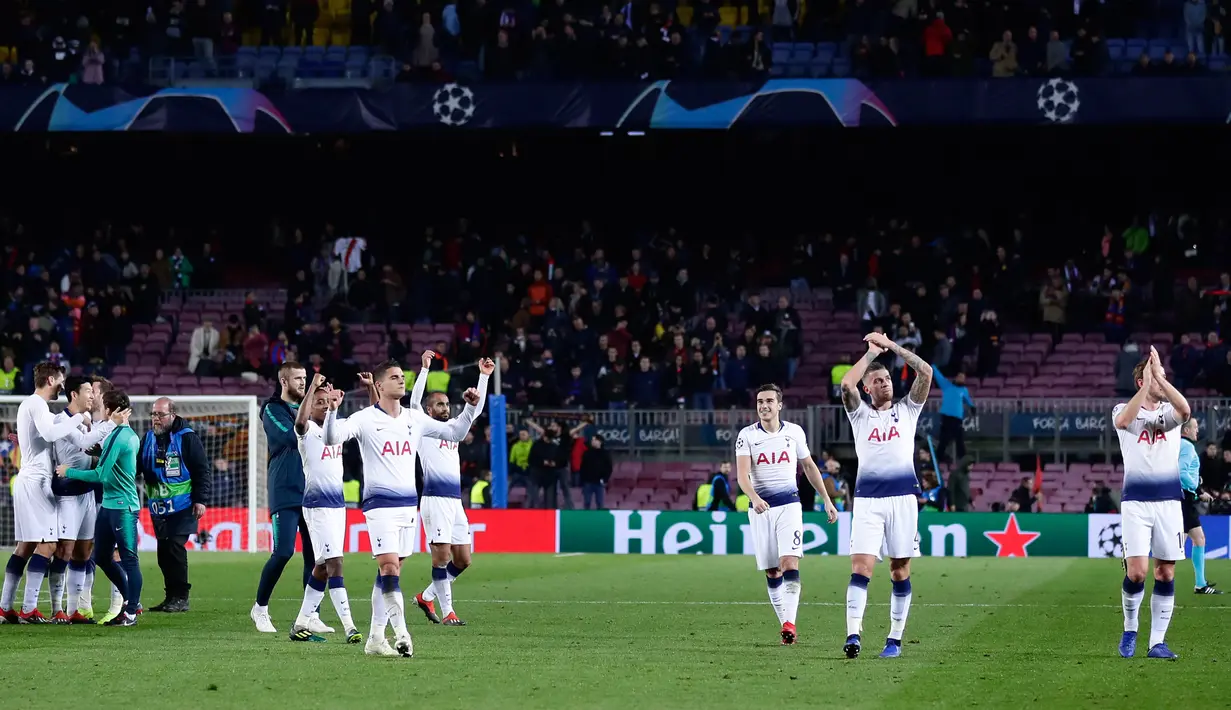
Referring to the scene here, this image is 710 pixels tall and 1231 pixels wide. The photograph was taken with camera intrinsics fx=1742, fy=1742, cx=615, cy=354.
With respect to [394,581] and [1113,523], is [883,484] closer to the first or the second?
[394,581]

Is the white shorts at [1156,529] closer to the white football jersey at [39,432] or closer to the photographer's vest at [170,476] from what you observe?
the photographer's vest at [170,476]

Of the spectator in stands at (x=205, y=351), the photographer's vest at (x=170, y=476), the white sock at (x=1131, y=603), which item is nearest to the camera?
the white sock at (x=1131, y=603)

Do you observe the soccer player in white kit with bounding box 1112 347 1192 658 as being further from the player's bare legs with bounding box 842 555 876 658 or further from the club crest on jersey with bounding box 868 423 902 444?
the player's bare legs with bounding box 842 555 876 658

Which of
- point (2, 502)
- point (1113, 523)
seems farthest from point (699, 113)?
point (2, 502)

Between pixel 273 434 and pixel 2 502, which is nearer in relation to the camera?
pixel 273 434

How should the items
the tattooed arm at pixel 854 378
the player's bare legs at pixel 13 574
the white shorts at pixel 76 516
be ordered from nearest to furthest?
1. the tattooed arm at pixel 854 378
2. the white shorts at pixel 76 516
3. the player's bare legs at pixel 13 574

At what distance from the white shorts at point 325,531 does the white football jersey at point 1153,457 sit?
6274 millimetres

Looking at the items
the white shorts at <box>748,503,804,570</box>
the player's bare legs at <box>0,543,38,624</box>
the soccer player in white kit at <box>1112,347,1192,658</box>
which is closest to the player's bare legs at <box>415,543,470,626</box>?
the white shorts at <box>748,503,804,570</box>

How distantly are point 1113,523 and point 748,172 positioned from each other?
1450cm

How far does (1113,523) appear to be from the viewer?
1070 inches

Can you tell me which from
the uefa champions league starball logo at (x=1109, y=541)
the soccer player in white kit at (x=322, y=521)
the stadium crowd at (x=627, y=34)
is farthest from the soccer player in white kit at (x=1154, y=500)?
the stadium crowd at (x=627, y=34)

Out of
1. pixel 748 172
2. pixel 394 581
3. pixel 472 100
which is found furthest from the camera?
pixel 748 172

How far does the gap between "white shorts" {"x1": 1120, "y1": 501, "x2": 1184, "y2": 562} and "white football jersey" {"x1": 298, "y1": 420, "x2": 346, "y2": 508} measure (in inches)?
250

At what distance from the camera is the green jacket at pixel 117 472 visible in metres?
15.9
